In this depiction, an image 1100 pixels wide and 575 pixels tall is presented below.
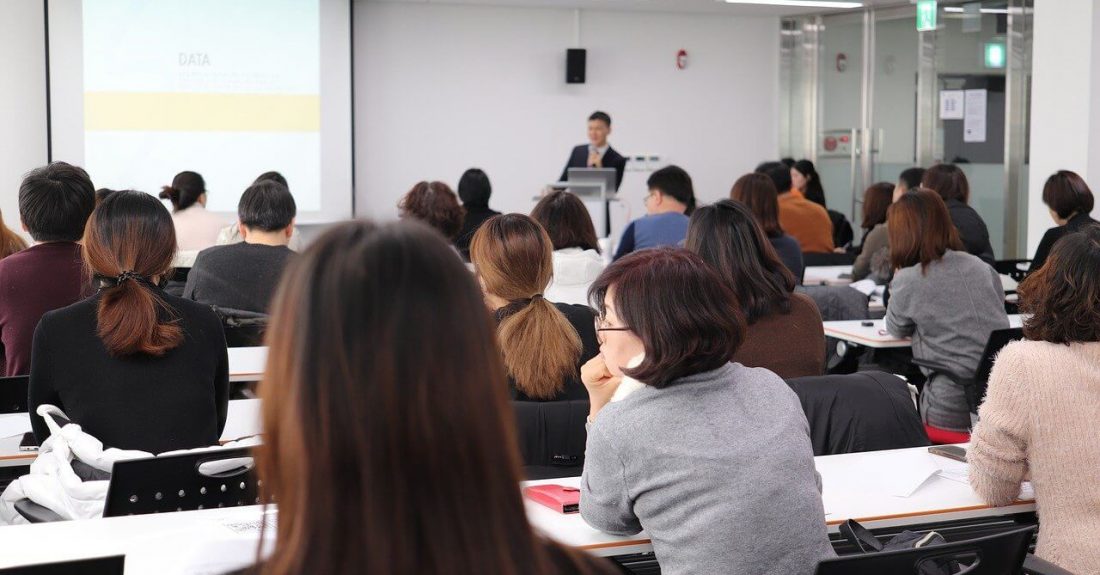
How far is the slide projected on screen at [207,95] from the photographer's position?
9109 millimetres

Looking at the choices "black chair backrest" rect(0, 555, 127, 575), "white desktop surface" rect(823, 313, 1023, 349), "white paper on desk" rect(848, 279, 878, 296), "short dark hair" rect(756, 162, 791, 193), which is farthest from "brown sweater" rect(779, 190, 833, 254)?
"black chair backrest" rect(0, 555, 127, 575)

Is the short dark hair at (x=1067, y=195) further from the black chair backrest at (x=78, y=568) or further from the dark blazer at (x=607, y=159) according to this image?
the black chair backrest at (x=78, y=568)

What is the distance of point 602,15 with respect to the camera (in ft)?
36.5

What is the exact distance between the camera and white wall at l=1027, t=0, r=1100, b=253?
738 cm

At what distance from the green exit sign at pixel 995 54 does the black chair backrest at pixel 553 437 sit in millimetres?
7532

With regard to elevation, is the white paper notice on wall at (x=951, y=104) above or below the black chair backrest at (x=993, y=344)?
above

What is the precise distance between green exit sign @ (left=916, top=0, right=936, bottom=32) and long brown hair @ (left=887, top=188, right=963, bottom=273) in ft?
16.0

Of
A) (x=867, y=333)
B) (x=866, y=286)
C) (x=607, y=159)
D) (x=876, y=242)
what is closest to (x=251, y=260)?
(x=867, y=333)

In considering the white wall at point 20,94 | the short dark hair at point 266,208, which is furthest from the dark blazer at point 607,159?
the short dark hair at point 266,208

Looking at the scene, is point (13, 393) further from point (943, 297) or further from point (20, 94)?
point (20, 94)

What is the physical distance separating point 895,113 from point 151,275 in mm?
8758

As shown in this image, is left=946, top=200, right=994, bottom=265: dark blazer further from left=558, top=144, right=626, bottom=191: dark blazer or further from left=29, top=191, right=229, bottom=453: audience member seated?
left=29, top=191, right=229, bottom=453: audience member seated

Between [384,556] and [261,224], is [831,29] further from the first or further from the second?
[384,556]

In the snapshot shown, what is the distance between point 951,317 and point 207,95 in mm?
6719
